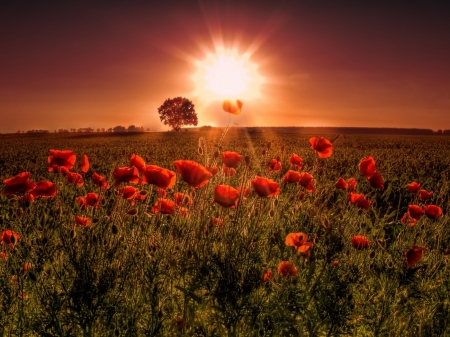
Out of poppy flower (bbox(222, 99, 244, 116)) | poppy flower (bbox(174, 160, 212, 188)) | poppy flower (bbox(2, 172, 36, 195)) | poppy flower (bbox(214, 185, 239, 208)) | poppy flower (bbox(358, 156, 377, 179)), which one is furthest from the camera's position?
poppy flower (bbox(358, 156, 377, 179))

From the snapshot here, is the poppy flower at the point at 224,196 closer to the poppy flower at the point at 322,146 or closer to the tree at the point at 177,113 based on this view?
the poppy flower at the point at 322,146

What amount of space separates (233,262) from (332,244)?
27.0 inches

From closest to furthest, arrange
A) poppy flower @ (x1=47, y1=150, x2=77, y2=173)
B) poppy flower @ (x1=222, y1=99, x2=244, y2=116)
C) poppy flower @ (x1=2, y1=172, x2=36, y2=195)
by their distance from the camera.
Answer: poppy flower @ (x1=2, y1=172, x2=36, y2=195) → poppy flower @ (x1=222, y1=99, x2=244, y2=116) → poppy flower @ (x1=47, y1=150, x2=77, y2=173)

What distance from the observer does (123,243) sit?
246 centimetres

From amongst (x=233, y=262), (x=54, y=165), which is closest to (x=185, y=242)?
(x=233, y=262)

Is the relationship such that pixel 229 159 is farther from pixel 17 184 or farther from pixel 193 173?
pixel 17 184

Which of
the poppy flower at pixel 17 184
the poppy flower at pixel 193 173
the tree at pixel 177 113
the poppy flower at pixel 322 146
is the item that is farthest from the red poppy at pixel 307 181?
the tree at pixel 177 113

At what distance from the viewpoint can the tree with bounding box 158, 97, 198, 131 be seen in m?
70.9

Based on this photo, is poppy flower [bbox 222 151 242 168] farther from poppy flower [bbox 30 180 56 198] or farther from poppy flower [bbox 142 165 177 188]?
poppy flower [bbox 30 180 56 198]

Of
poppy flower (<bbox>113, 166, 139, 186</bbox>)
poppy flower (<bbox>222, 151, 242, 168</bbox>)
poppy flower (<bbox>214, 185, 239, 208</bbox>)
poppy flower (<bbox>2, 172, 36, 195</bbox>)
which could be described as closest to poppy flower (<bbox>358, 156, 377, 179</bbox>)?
poppy flower (<bbox>222, 151, 242, 168</bbox>)

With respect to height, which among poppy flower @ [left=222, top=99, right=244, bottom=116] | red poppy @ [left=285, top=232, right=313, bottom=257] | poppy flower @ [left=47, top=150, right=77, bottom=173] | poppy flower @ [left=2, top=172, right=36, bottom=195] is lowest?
red poppy @ [left=285, top=232, right=313, bottom=257]

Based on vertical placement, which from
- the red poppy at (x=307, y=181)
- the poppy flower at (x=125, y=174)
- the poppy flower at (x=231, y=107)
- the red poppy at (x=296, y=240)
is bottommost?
the red poppy at (x=296, y=240)

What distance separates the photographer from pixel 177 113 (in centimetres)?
7106

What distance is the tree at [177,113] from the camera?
233ft
